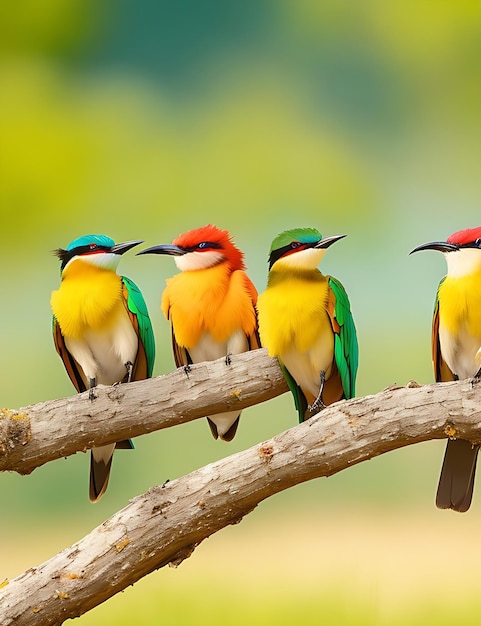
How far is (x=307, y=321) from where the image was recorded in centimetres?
212

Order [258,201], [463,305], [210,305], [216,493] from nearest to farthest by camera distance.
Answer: [216,493] < [463,305] < [210,305] < [258,201]

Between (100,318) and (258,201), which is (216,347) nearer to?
(100,318)

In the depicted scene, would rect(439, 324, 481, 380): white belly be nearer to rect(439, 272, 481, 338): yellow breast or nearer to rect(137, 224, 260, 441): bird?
rect(439, 272, 481, 338): yellow breast

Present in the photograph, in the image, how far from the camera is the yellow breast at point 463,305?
6.82ft

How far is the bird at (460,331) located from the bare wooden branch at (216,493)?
0.28 metres

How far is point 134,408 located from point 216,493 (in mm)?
373

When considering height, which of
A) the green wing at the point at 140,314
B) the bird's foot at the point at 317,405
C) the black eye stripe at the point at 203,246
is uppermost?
the black eye stripe at the point at 203,246

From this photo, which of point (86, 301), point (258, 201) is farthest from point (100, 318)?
point (258, 201)

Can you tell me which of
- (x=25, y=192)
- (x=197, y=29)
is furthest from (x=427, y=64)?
(x=25, y=192)

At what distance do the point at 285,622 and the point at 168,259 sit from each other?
1217 mm

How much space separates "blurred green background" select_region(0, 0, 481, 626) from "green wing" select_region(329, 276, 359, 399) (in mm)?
724

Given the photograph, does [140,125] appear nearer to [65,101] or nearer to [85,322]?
[65,101]

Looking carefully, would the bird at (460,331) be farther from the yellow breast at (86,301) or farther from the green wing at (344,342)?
the yellow breast at (86,301)

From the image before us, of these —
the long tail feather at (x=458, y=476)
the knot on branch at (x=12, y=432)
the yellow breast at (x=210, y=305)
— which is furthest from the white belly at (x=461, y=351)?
the knot on branch at (x=12, y=432)
